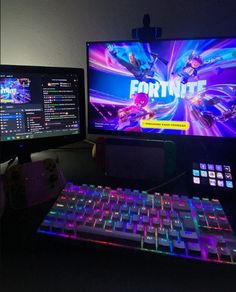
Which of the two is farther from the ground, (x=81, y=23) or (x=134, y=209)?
(x=81, y=23)

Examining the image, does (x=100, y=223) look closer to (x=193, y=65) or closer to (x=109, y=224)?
(x=109, y=224)

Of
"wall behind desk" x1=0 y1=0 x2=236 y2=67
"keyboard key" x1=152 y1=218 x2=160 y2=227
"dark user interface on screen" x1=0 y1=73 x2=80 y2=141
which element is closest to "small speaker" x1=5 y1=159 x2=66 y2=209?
"dark user interface on screen" x1=0 y1=73 x2=80 y2=141

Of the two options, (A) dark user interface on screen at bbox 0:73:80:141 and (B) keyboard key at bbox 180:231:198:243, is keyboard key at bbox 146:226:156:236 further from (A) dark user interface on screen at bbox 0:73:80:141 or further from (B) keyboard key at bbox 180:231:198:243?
(A) dark user interface on screen at bbox 0:73:80:141

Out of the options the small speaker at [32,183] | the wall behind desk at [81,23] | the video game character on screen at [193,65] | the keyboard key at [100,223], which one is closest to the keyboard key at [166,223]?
the keyboard key at [100,223]

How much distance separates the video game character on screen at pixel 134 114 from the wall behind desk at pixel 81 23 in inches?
11.5

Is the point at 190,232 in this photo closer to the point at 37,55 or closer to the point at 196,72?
the point at 196,72

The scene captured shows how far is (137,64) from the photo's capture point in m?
0.78

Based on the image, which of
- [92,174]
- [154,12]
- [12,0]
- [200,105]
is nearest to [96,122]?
[92,174]

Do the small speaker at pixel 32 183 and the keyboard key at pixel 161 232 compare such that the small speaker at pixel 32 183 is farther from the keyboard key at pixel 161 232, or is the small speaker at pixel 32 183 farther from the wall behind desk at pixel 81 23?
the wall behind desk at pixel 81 23

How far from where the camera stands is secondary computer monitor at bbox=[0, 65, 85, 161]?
0.74 m

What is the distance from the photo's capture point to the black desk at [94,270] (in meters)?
0.41

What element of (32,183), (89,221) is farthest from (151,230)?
(32,183)

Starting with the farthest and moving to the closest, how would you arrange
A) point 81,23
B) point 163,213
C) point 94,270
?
point 81,23 < point 163,213 < point 94,270

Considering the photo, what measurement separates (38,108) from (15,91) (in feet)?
0.25
